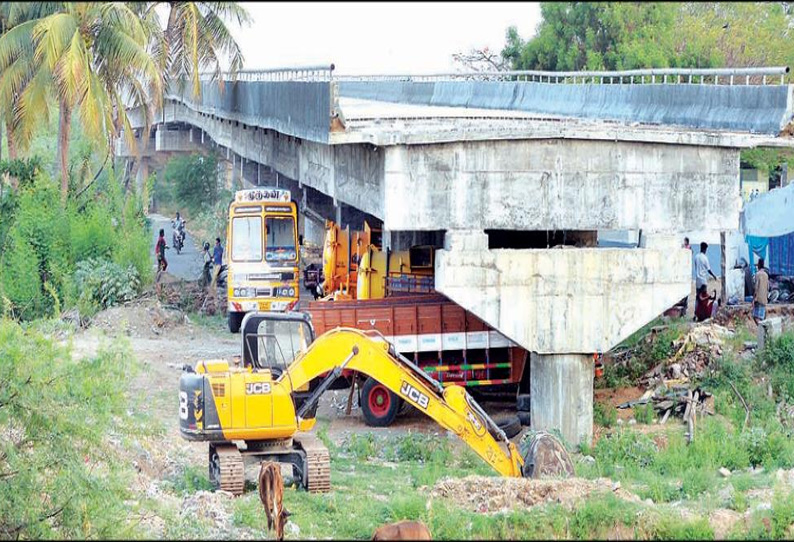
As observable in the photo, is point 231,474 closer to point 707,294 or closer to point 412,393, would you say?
point 412,393

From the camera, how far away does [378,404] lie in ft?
71.8

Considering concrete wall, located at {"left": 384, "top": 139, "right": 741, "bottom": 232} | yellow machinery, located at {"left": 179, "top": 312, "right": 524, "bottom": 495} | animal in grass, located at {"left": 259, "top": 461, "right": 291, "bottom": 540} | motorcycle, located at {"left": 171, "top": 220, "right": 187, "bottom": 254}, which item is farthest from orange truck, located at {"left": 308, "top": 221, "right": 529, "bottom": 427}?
motorcycle, located at {"left": 171, "top": 220, "right": 187, "bottom": 254}

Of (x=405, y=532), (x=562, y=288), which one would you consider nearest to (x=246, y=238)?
(x=562, y=288)

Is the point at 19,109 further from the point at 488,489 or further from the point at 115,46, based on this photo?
the point at 488,489

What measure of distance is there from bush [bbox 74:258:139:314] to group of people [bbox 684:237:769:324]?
519 inches

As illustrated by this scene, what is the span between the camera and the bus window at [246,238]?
28938 mm

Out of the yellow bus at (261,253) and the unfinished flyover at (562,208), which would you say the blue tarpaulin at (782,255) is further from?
the yellow bus at (261,253)

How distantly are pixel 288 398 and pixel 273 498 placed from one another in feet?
8.55

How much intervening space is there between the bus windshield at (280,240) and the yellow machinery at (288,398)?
35.9ft

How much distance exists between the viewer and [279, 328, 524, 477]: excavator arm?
56.4ft

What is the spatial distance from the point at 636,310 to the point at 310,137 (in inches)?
250

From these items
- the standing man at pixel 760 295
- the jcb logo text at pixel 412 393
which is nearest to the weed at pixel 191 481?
the jcb logo text at pixel 412 393

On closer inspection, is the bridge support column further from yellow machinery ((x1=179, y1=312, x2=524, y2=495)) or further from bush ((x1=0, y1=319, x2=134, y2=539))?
bush ((x1=0, y1=319, x2=134, y2=539))

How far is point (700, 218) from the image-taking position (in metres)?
21.2
